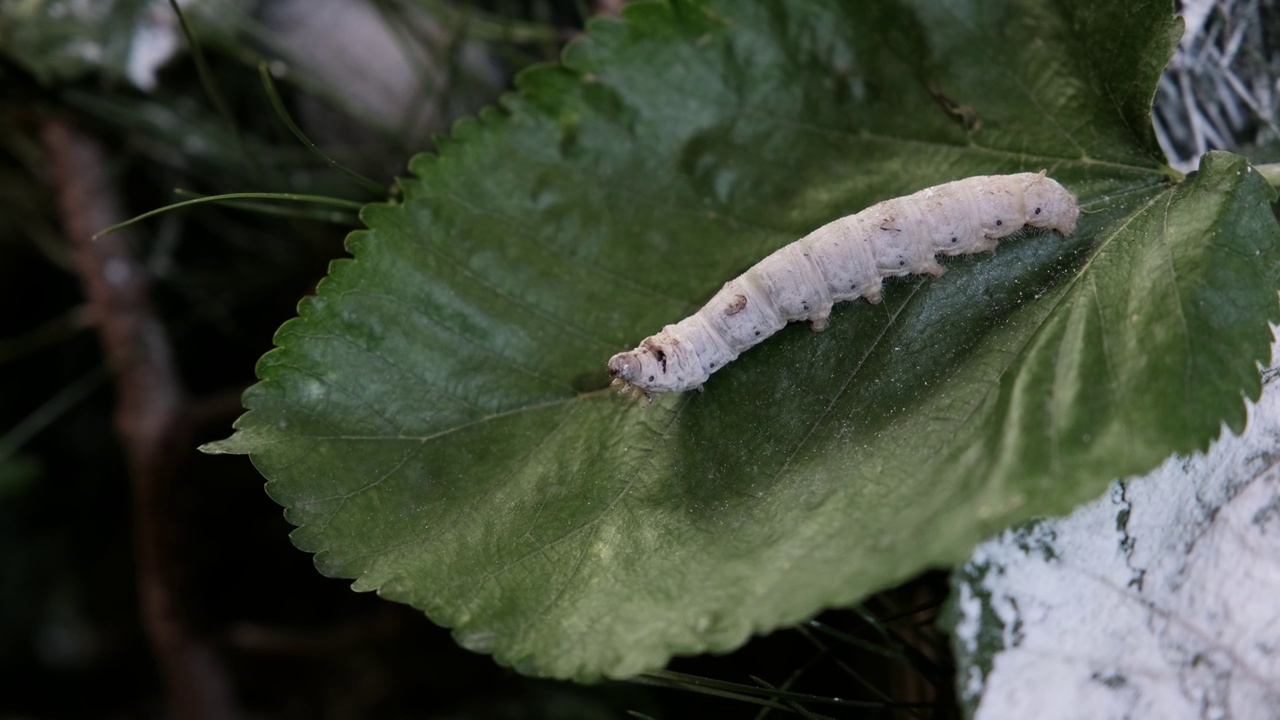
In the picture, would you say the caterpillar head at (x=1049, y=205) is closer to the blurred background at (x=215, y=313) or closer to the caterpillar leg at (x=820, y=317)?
the caterpillar leg at (x=820, y=317)

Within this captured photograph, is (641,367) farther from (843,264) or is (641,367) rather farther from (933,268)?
(933,268)

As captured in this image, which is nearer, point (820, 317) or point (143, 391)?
point (820, 317)

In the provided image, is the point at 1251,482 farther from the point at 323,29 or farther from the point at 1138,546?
the point at 323,29

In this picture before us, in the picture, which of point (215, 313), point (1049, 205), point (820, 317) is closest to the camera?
point (1049, 205)

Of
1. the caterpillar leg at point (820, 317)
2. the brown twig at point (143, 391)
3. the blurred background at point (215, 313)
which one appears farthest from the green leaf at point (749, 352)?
the brown twig at point (143, 391)

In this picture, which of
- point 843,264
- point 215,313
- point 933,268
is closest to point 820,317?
point 843,264

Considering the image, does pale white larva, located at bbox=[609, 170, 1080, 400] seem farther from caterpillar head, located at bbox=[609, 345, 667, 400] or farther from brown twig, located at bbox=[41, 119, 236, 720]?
brown twig, located at bbox=[41, 119, 236, 720]

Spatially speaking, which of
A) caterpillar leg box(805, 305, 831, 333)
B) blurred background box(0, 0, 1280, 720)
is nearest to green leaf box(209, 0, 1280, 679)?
caterpillar leg box(805, 305, 831, 333)
